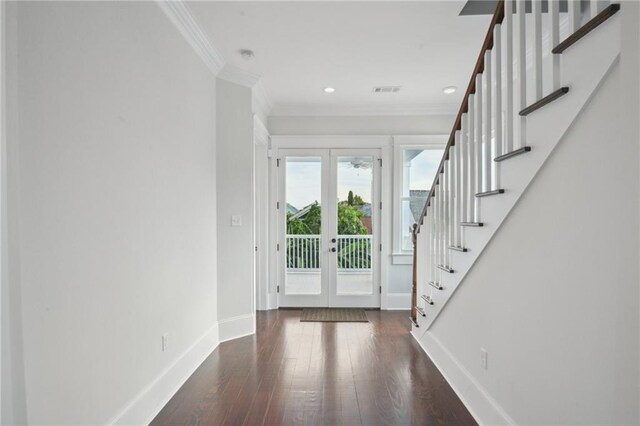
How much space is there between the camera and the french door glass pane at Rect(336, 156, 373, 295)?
4719mm

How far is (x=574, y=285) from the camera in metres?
1.30

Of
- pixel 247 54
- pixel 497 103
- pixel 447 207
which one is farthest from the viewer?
pixel 247 54

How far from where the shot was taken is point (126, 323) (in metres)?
1.89

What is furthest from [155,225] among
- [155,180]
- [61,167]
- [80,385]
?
[80,385]

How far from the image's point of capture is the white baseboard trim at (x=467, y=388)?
6.15 ft

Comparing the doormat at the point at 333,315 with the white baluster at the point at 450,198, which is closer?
the white baluster at the point at 450,198

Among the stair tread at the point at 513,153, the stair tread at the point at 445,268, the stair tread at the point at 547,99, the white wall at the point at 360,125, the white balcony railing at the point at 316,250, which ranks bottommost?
the white balcony railing at the point at 316,250

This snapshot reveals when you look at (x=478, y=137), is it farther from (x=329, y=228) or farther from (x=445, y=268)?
(x=329, y=228)

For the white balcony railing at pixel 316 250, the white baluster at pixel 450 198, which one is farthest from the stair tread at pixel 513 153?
the white balcony railing at pixel 316 250

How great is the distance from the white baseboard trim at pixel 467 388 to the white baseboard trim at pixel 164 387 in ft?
6.22

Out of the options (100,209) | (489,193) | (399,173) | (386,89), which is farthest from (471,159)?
(399,173)

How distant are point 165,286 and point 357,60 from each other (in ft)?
8.31

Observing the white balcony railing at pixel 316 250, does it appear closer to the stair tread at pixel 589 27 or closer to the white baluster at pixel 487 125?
the white baluster at pixel 487 125

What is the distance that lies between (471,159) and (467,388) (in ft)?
4.69
